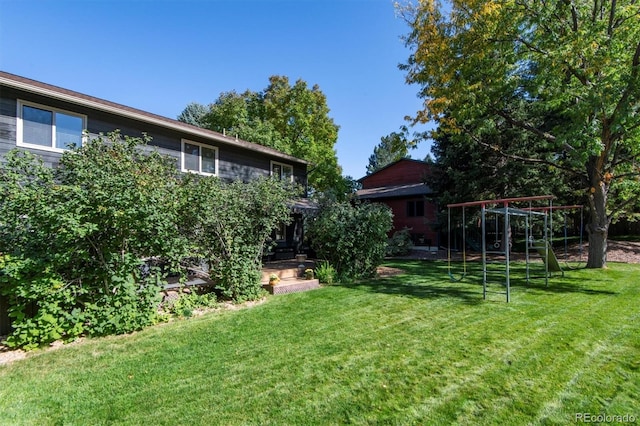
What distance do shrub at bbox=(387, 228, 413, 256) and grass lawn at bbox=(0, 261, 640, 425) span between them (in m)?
8.62

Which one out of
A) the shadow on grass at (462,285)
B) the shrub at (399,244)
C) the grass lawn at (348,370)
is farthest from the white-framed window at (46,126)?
the shrub at (399,244)

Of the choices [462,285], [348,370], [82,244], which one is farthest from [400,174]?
[82,244]

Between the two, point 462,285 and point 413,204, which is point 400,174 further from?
point 462,285

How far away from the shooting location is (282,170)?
17.8 meters

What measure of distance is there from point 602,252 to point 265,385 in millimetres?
14062

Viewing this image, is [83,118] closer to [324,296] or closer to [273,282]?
[273,282]

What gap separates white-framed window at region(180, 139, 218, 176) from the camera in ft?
44.1

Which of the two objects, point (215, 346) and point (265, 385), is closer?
point (265, 385)

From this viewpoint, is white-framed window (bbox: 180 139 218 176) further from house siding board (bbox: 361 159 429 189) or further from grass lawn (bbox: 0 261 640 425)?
house siding board (bbox: 361 159 429 189)

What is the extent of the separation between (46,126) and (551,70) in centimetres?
1632

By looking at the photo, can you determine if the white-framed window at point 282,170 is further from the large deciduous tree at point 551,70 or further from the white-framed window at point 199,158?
the large deciduous tree at point 551,70

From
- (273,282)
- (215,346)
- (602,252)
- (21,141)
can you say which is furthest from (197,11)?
(602,252)

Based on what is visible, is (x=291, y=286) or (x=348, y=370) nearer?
(x=348, y=370)

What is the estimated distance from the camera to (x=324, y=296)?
316 inches
